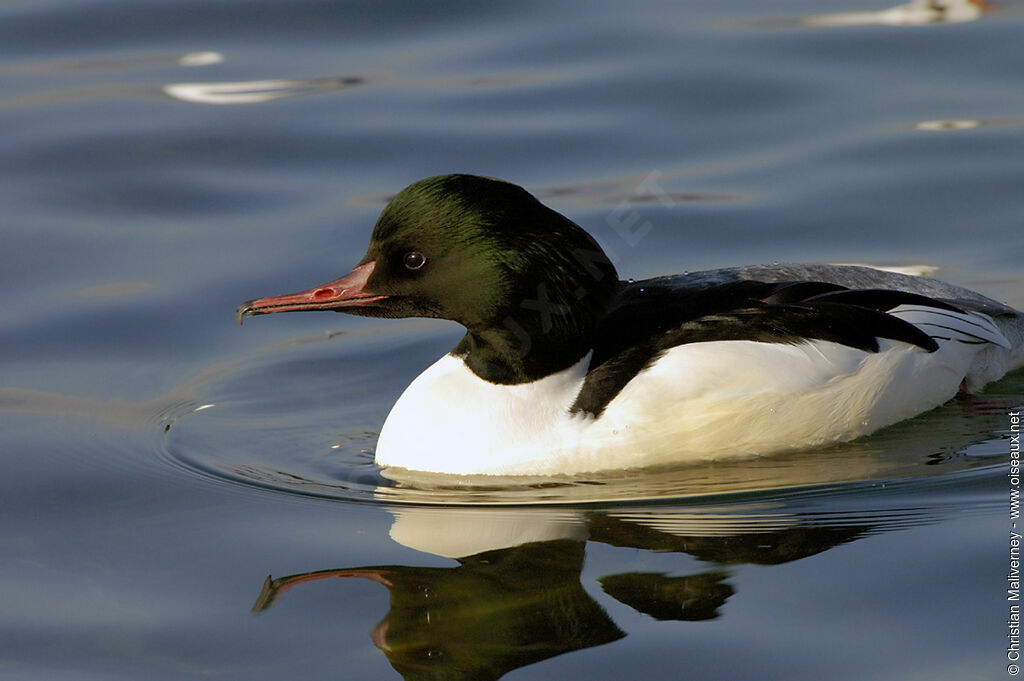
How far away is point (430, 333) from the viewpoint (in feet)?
26.9

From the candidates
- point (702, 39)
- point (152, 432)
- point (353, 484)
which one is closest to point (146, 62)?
point (702, 39)

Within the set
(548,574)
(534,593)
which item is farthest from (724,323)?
(534,593)

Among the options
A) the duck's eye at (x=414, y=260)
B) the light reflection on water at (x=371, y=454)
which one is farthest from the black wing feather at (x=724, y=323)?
the duck's eye at (x=414, y=260)

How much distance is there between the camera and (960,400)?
704 centimetres

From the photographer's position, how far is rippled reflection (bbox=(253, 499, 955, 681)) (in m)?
4.79

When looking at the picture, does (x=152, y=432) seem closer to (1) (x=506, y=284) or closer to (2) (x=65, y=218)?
(1) (x=506, y=284)

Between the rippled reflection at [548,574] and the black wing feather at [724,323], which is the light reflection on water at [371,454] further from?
the black wing feather at [724,323]

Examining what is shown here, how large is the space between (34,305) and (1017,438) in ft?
17.0

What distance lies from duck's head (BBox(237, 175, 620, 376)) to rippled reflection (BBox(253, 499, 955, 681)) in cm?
84

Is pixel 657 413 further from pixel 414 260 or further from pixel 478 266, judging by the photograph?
pixel 414 260

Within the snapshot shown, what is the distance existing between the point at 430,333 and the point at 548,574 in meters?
3.11

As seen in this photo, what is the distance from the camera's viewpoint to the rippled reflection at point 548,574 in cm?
479

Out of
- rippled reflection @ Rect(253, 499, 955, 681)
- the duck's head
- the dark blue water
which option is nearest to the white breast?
the dark blue water

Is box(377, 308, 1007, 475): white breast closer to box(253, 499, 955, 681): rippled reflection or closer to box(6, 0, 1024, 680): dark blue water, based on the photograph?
box(6, 0, 1024, 680): dark blue water
